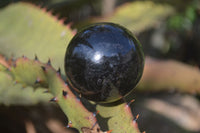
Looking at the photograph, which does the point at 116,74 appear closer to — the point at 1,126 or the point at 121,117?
the point at 121,117

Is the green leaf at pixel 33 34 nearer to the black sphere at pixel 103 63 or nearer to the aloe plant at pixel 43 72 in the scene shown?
the aloe plant at pixel 43 72

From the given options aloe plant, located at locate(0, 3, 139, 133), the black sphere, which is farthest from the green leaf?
the black sphere

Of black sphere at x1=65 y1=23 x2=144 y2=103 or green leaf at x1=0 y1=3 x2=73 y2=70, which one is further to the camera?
green leaf at x1=0 y1=3 x2=73 y2=70

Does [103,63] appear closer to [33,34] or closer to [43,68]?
[43,68]

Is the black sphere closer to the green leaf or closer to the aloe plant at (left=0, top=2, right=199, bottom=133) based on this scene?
the aloe plant at (left=0, top=2, right=199, bottom=133)

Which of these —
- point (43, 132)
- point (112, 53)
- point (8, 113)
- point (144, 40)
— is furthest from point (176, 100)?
point (112, 53)

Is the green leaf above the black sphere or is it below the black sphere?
above

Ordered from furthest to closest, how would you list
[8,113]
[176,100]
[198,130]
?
[176,100], [198,130], [8,113]

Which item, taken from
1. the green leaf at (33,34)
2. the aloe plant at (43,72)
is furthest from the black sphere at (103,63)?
the green leaf at (33,34)
